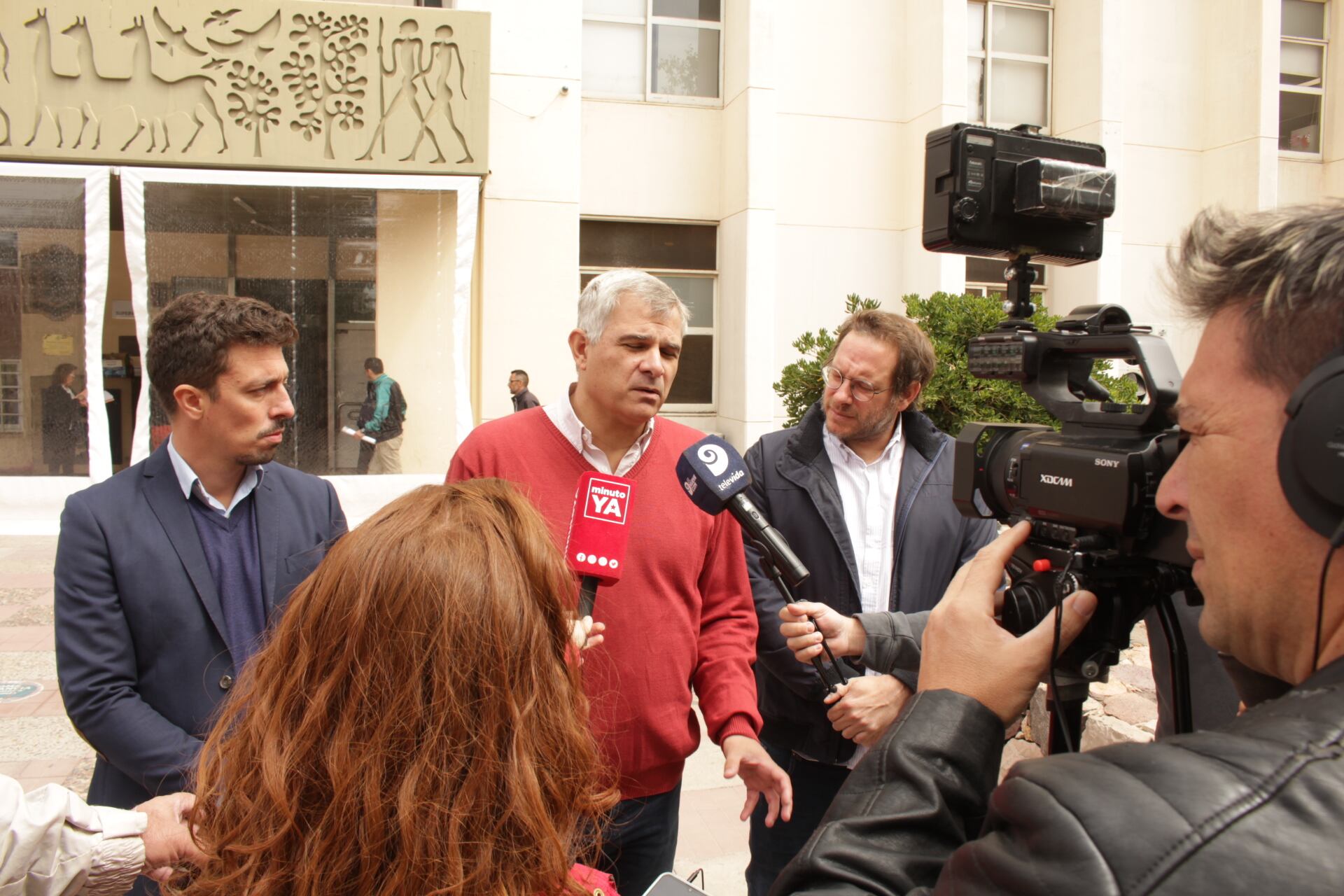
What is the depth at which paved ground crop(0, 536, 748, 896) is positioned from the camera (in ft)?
11.9

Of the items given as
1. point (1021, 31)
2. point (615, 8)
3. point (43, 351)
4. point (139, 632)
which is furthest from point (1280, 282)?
point (1021, 31)

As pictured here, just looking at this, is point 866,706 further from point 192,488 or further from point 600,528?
point 192,488

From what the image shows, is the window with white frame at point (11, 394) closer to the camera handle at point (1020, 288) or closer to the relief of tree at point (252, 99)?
the relief of tree at point (252, 99)

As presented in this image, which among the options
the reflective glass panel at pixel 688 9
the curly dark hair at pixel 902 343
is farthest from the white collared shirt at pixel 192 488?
the reflective glass panel at pixel 688 9

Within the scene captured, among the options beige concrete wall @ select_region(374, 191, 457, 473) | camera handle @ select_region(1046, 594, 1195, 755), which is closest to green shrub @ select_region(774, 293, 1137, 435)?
camera handle @ select_region(1046, 594, 1195, 755)

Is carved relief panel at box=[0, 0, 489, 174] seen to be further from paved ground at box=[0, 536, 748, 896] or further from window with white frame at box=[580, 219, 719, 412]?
paved ground at box=[0, 536, 748, 896]

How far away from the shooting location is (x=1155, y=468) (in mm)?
1307

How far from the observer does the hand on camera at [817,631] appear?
204 cm

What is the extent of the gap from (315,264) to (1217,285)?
9444 mm

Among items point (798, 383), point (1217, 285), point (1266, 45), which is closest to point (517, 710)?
point (1217, 285)

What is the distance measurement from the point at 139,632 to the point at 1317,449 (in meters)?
2.21

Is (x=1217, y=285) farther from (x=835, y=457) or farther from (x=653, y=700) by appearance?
(x=835, y=457)

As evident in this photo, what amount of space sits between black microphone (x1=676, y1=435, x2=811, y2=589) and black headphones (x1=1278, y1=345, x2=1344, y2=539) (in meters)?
1.23

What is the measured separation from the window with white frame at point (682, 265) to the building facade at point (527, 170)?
4 centimetres
